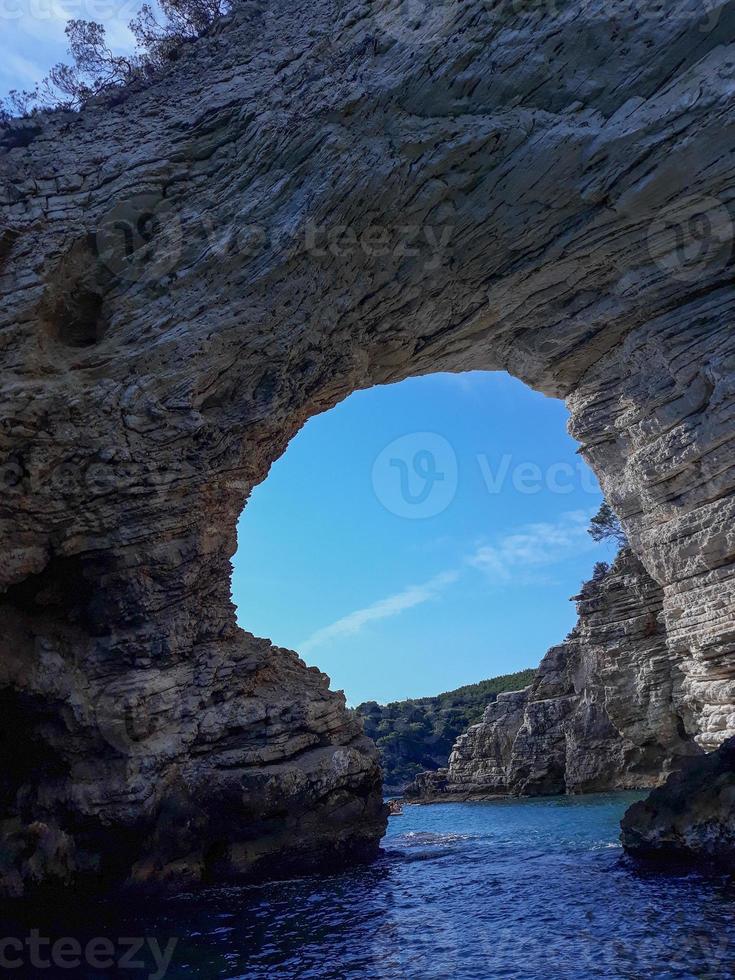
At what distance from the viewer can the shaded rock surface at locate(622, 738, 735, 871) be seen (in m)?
13.2

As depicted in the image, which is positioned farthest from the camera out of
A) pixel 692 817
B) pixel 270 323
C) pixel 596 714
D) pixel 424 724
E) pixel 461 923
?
pixel 424 724

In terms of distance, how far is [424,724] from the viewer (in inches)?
2800

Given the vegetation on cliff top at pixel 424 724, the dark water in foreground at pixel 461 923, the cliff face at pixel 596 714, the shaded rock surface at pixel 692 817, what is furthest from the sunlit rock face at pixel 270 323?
the vegetation on cliff top at pixel 424 724

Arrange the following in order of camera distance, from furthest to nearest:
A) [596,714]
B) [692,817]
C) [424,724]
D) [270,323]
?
[424,724] → [596,714] → [270,323] → [692,817]

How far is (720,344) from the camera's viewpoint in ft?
61.1

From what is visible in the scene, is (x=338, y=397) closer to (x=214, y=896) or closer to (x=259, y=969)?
(x=214, y=896)

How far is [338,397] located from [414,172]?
6.89m

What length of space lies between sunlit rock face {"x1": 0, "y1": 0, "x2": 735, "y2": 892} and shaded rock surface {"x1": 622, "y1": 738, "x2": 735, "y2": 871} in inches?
125

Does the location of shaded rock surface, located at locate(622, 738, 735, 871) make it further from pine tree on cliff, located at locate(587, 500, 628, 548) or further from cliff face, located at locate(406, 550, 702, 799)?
pine tree on cliff, located at locate(587, 500, 628, 548)

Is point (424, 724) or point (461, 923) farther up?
point (424, 724)

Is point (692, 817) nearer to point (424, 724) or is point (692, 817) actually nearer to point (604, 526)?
point (604, 526)

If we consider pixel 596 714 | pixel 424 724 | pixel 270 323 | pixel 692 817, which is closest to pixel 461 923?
pixel 692 817

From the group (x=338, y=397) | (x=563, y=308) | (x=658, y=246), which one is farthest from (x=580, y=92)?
(x=338, y=397)

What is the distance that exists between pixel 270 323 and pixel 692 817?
1500 cm
